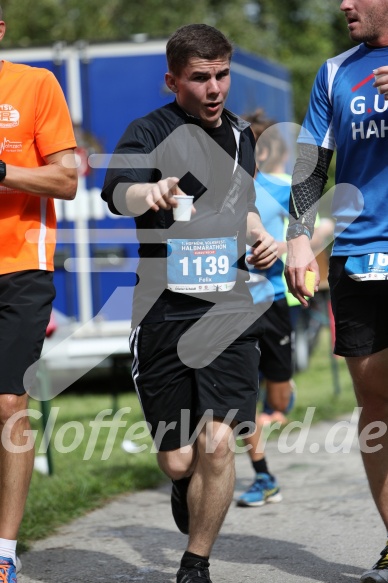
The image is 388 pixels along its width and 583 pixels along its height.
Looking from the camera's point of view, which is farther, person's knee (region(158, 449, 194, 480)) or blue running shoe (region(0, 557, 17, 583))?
person's knee (region(158, 449, 194, 480))

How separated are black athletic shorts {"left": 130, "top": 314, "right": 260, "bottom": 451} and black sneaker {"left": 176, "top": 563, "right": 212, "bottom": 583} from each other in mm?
506

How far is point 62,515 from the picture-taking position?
19.5 feet

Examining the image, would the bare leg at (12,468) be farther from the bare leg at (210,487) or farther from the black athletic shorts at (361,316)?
the black athletic shorts at (361,316)

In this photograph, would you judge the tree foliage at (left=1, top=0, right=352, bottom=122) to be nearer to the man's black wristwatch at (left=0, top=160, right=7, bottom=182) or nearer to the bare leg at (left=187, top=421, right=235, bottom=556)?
the man's black wristwatch at (left=0, top=160, right=7, bottom=182)

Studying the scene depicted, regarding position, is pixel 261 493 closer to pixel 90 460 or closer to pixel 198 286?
pixel 90 460

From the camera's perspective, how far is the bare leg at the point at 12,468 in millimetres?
4363

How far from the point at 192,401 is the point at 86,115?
6.78 meters

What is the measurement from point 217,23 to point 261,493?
21.7 m

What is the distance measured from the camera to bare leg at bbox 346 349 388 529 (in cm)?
436

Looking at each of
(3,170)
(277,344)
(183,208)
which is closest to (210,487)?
(183,208)

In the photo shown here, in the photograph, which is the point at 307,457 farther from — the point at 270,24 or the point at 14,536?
the point at 270,24

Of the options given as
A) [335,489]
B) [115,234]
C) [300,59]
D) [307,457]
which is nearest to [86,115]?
[115,234]

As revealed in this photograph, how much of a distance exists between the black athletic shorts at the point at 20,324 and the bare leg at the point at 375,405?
1243mm

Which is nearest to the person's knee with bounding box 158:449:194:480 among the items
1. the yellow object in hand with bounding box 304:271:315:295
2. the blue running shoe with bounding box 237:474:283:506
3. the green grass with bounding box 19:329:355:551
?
the yellow object in hand with bounding box 304:271:315:295
